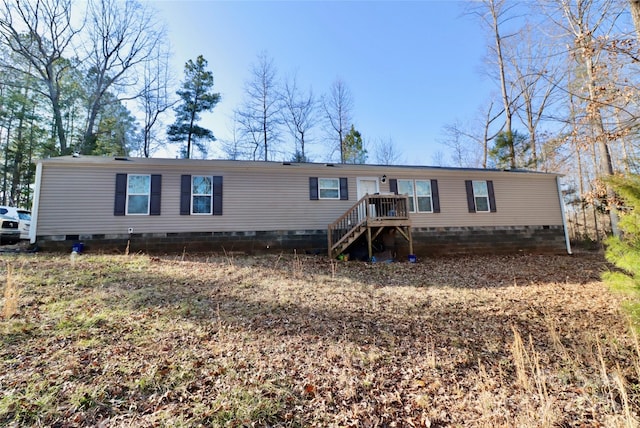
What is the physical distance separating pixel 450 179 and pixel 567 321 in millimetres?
7620

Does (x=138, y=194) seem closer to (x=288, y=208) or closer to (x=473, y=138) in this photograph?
(x=288, y=208)

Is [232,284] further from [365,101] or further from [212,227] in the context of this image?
[365,101]

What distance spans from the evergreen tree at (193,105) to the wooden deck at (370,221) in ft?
45.2

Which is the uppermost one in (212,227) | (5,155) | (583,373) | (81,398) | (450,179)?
(5,155)

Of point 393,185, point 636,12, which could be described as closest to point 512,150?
point 393,185

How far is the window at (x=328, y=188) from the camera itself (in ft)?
33.4

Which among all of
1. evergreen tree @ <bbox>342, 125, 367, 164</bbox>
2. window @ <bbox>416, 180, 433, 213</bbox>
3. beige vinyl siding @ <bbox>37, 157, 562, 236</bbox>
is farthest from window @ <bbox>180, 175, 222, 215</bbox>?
evergreen tree @ <bbox>342, 125, 367, 164</bbox>

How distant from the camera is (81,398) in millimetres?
2318

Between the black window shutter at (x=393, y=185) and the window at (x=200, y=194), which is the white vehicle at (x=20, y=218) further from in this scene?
the black window shutter at (x=393, y=185)

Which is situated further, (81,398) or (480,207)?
(480,207)

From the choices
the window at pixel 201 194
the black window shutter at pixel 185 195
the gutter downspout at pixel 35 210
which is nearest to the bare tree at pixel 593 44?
the window at pixel 201 194

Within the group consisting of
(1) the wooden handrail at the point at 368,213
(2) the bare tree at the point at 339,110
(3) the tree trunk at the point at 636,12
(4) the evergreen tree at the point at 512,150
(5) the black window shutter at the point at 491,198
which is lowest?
(1) the wooden handrail at the point at 368,213

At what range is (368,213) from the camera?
890 centimetres

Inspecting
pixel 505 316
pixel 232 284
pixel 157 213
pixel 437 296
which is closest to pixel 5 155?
pixel 157 213
